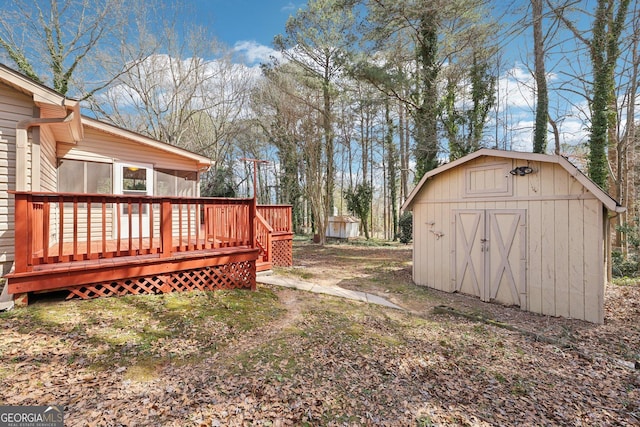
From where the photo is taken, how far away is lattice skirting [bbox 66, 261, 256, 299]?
382cm

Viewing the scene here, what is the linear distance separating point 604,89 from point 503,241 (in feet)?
20.1

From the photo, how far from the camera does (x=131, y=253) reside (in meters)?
4.00

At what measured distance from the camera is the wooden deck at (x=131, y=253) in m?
3.22

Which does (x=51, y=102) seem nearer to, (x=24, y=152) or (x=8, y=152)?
(x=24, y=152)

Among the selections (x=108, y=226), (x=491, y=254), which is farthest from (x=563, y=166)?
(x=108, y=226)

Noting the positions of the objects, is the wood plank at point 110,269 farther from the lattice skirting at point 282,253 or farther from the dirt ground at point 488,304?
the lattice skirting at point 282,253

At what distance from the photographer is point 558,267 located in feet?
16.8

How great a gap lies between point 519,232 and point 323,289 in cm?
420

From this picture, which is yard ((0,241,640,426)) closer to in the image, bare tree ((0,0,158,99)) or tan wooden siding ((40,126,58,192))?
tan wooden siding ((40,126,58,192))

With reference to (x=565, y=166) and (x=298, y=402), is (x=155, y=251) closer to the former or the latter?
(x=298, y=402)

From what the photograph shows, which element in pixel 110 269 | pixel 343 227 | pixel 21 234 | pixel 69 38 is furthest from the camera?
pixel 343 227

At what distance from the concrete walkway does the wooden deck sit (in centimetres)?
111

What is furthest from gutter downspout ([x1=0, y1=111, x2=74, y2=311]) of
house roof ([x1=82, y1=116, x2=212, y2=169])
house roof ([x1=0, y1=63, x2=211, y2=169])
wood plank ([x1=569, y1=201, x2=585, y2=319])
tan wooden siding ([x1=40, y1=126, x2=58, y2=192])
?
wood plank ([x1=569, y1=201, x2=585, y2=319])

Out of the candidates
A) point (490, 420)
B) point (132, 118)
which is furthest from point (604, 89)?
point (132, 118)
